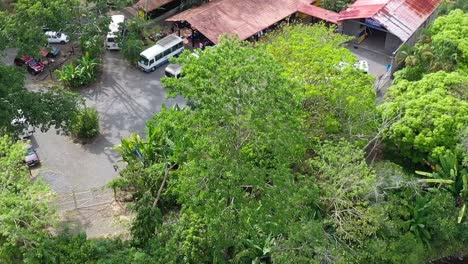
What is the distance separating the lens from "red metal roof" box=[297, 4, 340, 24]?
47759 millimetres

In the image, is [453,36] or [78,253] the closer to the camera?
[78,253]

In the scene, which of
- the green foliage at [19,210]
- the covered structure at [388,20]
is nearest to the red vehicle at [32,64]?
the green foliage at [19,210]

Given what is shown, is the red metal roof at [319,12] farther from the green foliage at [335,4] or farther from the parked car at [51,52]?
the parked car at [51,52]

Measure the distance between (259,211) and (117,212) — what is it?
36.0ft

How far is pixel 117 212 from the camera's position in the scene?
108 ft

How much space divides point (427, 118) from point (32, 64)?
28.7 m

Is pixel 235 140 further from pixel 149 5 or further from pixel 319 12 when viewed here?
pixel 319 12

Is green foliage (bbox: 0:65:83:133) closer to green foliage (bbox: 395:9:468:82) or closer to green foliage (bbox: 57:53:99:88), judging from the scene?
green foliage (bbox: 57:53:99:88)

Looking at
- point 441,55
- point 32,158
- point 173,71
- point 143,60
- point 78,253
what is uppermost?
point 441,55

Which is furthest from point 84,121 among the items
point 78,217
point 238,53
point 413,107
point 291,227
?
point 413,107

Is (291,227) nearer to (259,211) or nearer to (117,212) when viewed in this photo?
(259,211)

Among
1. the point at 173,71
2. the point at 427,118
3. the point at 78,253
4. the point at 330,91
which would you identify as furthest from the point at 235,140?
the point at 173,71

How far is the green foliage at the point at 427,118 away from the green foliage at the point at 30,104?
18.9 m

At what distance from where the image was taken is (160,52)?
144 feet
